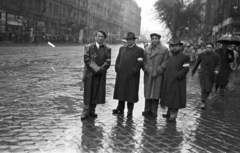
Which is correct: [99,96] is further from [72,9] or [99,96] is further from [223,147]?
[72,9]

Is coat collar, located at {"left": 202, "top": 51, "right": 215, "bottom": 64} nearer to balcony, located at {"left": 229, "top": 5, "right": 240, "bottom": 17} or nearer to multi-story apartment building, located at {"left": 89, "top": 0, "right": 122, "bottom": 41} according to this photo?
balcony, located at {"left": 229, "top": 5, "right": 240, "bottom": 17}

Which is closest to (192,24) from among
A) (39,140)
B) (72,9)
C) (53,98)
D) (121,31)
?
(72,9)

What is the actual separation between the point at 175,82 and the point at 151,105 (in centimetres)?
84

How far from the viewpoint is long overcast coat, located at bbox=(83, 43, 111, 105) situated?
6.26 metres

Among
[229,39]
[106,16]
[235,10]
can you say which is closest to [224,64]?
[229,39]

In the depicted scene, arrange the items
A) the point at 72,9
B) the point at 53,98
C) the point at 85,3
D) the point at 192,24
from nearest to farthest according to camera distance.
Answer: the point at 53,98
the point at 192,24
the point at 72,9
the point at 85,3

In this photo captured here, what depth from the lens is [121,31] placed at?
113 m

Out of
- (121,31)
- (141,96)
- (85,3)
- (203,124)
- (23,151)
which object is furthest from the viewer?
(121,31)

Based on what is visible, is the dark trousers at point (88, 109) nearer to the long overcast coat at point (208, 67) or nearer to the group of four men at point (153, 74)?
the group of four men at point (153, 74)

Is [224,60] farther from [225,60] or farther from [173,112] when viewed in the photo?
[173,112]

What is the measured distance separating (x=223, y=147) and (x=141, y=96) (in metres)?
4.55

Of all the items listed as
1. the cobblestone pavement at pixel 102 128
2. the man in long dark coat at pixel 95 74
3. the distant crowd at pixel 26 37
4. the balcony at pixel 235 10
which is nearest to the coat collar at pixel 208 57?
the cobblestone pavement at pixel 102 128

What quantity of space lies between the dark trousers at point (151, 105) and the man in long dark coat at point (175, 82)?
0.21m

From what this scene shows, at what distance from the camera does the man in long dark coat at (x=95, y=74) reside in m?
6.26
